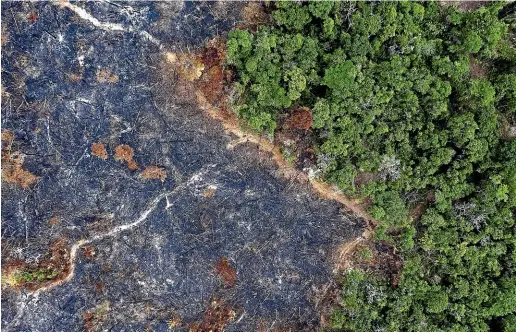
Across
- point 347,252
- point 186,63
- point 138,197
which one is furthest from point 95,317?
point 186,63

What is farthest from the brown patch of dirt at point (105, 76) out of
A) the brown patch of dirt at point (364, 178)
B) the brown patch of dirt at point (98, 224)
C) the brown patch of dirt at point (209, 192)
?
the brown patch of dirt at point (364, 178)

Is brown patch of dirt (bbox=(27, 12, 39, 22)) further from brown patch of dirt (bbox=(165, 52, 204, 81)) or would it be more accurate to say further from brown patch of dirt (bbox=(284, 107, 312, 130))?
brown patch of dirt (bbox=(284, 107, 312, 130))

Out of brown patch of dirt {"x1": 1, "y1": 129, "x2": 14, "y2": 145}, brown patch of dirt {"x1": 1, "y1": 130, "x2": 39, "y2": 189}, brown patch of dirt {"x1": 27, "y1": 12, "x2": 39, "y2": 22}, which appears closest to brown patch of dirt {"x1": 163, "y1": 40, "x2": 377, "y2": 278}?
brown patch of dirt {"x1": 27, "y1": 12, "x2": 39, "y2": 22}

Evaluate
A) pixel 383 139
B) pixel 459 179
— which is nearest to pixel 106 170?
pixel 383 139

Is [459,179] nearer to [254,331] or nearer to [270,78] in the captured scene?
[270,78]

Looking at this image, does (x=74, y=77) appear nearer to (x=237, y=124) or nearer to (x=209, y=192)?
(x=237, y=124)

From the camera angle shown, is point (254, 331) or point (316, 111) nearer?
point (316, 111)

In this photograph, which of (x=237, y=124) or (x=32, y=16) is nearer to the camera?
(x=32, y=16)
